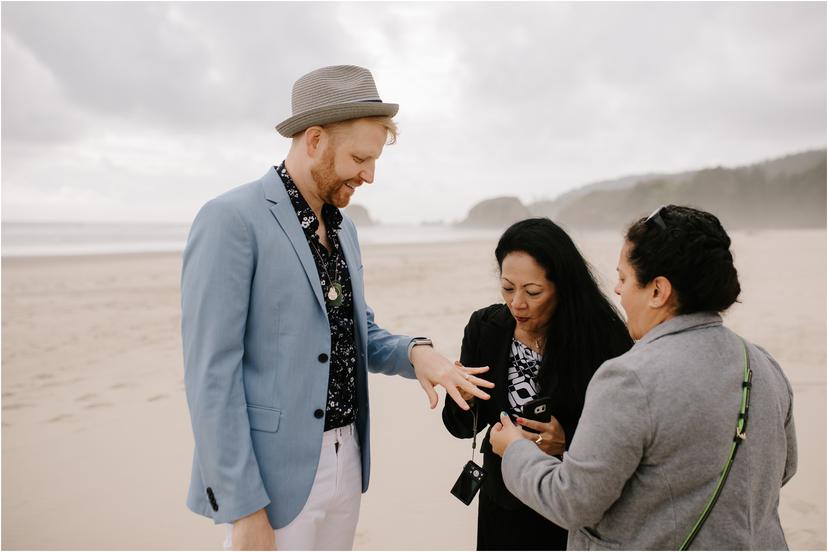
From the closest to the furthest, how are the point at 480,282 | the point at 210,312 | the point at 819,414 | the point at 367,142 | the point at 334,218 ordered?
the point at 210,312, the point at 367,142, the point at 334,218, the point at 819,414, the point at 480,282

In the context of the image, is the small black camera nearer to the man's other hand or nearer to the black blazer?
the black blazer

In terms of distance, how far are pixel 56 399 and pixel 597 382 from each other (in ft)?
20.8

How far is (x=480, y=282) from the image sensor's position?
13352mm

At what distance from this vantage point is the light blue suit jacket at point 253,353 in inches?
65.0

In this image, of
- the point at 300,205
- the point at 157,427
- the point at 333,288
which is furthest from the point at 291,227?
the point at 157,427

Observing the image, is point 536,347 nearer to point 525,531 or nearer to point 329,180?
point 525,531

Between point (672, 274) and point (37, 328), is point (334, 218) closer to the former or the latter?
point (672, 274)

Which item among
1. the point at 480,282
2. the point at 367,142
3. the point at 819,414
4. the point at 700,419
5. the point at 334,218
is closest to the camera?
the point at 700,419

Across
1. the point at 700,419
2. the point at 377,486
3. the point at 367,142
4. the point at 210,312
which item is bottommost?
the point at 377,486

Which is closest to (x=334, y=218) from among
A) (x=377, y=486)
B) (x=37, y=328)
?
(x=377, y=486)

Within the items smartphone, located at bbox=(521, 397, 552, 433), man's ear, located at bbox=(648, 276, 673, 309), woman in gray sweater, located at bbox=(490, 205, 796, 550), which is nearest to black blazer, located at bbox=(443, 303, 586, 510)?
smartphone, located at bbox=(521, 397, 552, 433)

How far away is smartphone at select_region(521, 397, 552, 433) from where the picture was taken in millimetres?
1942

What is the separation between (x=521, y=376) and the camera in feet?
7.25

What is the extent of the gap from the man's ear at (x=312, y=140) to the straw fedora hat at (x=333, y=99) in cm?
2
